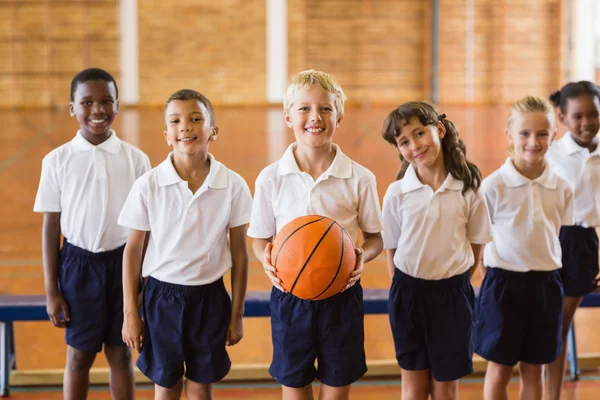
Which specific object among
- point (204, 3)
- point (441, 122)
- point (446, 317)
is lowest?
point (446, 317)

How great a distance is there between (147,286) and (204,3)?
49.6 ft

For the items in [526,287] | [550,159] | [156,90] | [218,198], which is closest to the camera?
[218,198]

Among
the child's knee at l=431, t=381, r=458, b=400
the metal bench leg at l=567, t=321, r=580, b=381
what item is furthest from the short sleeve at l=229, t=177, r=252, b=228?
the metal bench leg at l=567, t=321, r=580, b=381

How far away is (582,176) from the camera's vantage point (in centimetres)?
298

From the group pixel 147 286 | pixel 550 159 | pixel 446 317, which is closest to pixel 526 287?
pixel 446 317

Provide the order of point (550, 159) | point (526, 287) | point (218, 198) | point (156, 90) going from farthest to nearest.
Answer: point (156, 90)
point (550, 159)
point (526, 287)
point (218, 198)

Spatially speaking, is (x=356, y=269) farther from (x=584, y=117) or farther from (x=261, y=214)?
(x=584, y=117)

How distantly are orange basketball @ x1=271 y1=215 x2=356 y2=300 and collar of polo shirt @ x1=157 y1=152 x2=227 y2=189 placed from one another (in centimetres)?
34

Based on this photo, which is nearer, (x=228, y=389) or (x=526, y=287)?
(x=526, y=287)

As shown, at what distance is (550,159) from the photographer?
305 cm

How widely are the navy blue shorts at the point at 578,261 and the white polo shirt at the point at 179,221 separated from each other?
4.68 ft

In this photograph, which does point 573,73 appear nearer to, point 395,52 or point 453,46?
point 453,46

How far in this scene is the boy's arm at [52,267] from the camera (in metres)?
2.69

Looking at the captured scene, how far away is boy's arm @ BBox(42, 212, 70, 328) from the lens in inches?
106
